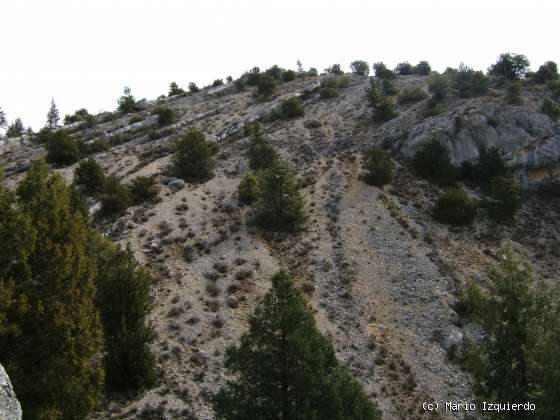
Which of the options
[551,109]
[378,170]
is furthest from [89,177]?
[551,109]

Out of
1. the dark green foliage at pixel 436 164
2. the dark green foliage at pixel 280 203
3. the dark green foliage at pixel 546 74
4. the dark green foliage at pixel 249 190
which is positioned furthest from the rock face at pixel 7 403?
the dark green foliage at pixel 546 74

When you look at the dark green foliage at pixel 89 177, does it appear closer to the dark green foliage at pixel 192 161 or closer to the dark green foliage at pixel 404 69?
the dark green foliage at pixel 192 161

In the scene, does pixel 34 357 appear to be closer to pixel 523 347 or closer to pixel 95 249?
pixel 95 249

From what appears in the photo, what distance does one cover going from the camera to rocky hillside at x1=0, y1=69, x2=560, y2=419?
2345cm

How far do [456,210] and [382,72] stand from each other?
155ft

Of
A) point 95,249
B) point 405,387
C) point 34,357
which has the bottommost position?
point 405,387

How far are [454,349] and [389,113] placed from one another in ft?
117

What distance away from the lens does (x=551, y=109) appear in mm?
48188

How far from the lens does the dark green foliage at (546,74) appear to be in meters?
59.1

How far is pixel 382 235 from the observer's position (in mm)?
34938

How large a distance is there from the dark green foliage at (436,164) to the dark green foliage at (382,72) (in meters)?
35.9

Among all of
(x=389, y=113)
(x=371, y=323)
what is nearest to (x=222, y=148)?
(x=389, y=113)

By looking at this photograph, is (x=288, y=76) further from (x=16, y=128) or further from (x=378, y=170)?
(x=16, y=128)

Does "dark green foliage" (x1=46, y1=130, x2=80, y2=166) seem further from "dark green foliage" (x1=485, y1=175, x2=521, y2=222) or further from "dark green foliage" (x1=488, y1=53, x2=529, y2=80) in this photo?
"dark green foliage" (x1=488, y1=53, x2=529, y2=80)
